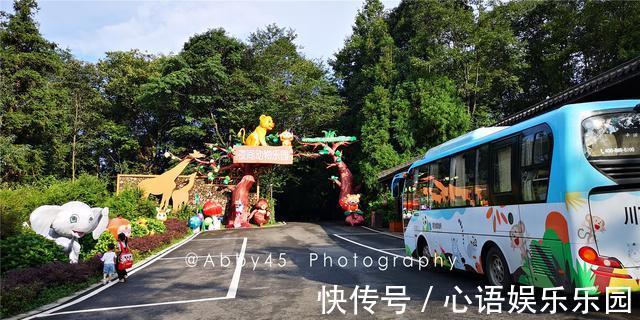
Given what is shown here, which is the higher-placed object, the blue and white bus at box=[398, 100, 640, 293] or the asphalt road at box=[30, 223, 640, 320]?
the blue and white bus at box=[398, 100, 640, 293]

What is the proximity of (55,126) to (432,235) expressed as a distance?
29385 mm

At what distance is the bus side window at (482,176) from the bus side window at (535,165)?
A: 1084 millimetres

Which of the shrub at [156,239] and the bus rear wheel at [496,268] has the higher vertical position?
the bus rear wheel at [496,268]

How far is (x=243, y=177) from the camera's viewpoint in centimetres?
3041

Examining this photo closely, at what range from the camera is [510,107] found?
34000mm

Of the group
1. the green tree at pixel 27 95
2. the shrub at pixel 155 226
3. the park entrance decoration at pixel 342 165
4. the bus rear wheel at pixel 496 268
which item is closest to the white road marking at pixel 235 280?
the bus rear wheel at pixel 496 268

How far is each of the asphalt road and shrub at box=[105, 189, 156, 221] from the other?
31.0 ft

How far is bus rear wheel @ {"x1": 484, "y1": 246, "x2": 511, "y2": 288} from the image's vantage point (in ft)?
23.4

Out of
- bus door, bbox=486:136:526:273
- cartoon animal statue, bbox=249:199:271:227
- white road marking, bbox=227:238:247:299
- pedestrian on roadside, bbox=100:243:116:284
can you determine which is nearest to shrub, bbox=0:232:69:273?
pedestrian on roadside, bbox=100:243:116:284

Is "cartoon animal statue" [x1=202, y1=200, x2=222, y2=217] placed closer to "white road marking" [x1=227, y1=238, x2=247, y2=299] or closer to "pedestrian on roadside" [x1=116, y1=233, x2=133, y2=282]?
"white road marking" [x1=227, y1=238, x2=247, y2=299]

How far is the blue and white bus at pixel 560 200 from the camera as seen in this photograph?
5.33 meters

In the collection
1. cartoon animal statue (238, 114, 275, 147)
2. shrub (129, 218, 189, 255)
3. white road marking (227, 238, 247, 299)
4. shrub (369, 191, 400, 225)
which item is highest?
cartoon animal statue (238, 114, 275, 147)

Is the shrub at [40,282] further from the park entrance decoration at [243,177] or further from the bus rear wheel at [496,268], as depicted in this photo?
the park entrance decoration at [243,177]

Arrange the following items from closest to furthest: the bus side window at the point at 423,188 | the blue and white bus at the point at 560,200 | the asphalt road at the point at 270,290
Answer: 1. the blue and white bus at the point at 560,200
2. the asphalt road at the point at 270,290
3. the bus side window at the point at 423,188
